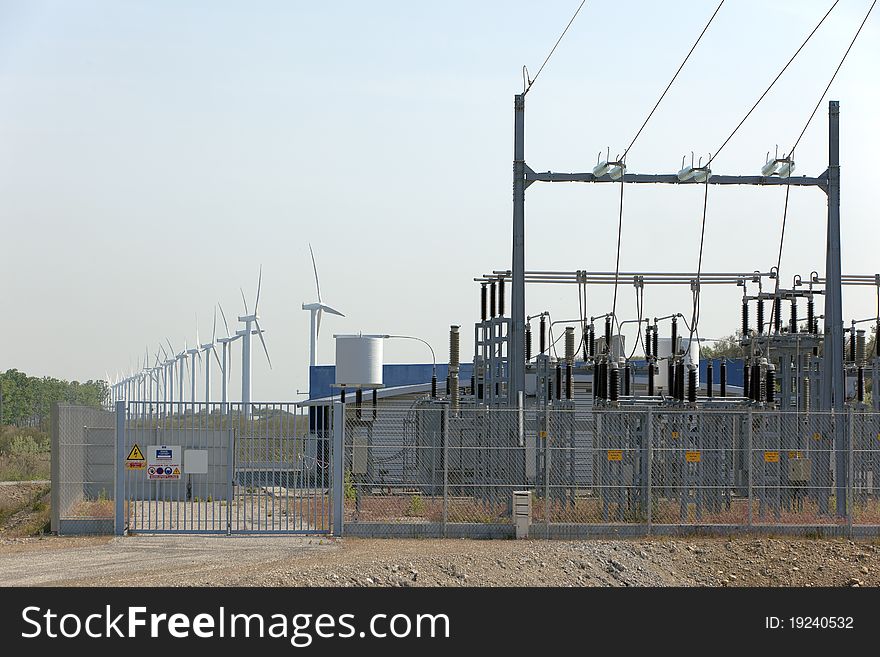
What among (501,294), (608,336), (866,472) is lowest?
(866,472)

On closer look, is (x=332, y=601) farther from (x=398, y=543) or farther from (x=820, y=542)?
(x=820, y=542)

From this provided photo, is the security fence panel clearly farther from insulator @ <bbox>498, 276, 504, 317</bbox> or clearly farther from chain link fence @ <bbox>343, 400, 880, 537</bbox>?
insulator @ <bbox>498, 276, 504, 317</bbox>

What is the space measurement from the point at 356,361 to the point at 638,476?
801 centimetres

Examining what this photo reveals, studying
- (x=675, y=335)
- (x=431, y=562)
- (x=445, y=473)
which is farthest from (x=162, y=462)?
(x=675, y=335)

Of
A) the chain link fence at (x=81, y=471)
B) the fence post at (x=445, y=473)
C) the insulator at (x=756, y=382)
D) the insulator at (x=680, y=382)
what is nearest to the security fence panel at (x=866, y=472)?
the insulator at (x=756, y=382)

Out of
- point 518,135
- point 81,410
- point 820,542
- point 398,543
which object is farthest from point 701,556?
point 81,410

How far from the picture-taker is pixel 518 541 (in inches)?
806

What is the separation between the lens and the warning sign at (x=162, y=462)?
20812 mm

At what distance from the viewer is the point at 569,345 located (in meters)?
25.8

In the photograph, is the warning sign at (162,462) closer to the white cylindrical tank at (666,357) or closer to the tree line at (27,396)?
the white cylindrical tank at (666,357)

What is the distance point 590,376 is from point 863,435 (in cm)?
911

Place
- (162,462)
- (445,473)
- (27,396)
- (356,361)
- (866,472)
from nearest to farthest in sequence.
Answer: (445,473) < (162,462) < (866,472) < (356,361) < (27,396)

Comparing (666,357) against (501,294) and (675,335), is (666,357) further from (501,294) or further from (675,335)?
(501,294)

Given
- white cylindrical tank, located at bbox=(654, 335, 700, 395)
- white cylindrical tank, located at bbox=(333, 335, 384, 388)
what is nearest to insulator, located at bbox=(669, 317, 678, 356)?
white cylindrical tank, located at bbox=(654, 335, 700, 395)
